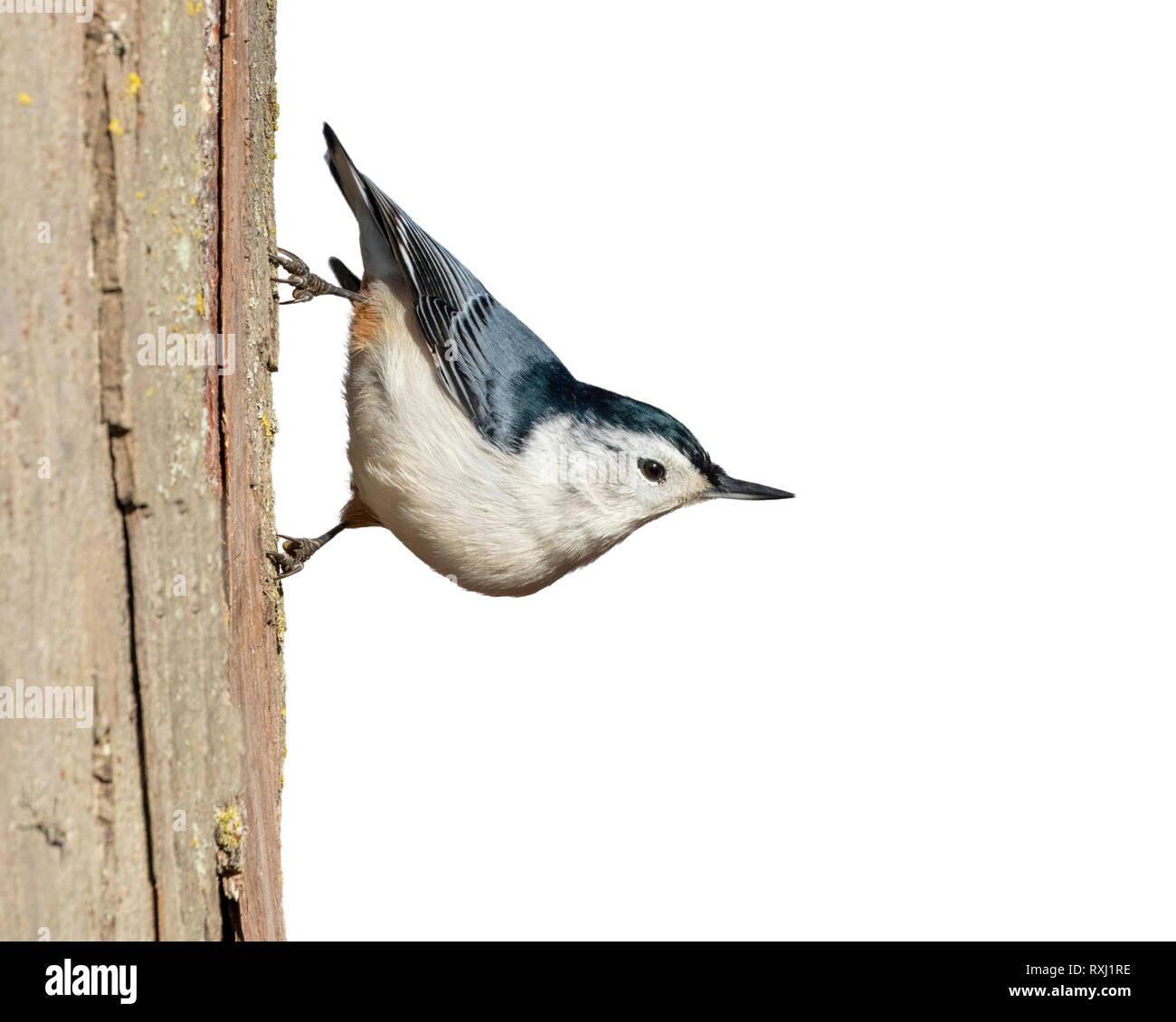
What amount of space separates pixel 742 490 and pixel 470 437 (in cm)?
85

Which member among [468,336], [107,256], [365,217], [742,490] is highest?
[365,217]

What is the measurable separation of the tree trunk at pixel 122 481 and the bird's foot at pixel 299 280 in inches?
26.6

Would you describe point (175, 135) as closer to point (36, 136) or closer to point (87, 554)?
point (36, 136)

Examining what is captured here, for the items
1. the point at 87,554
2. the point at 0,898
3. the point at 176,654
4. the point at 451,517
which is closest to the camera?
the point at 0,898

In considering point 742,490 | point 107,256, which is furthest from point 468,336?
point 107,256

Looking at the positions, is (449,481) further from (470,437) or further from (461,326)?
(461,326)

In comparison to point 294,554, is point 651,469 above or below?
above

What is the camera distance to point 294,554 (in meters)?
3.26

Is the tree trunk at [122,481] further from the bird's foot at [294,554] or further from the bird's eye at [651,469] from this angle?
the bird's eye at [651,469]

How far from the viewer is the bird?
3207 mm

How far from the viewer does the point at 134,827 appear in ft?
6.59

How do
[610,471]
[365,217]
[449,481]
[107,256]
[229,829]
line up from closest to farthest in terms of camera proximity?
[107,256]
[229,829]
[449,481]
[610,471]
[365,217]
